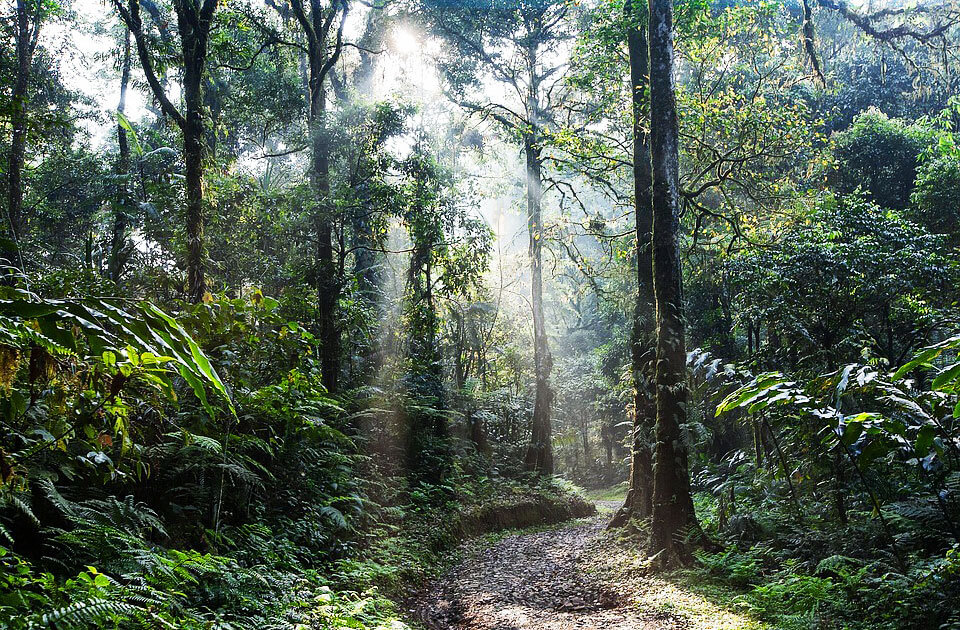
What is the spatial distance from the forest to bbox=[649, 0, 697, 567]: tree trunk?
0.04m

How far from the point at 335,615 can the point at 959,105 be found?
1501cm

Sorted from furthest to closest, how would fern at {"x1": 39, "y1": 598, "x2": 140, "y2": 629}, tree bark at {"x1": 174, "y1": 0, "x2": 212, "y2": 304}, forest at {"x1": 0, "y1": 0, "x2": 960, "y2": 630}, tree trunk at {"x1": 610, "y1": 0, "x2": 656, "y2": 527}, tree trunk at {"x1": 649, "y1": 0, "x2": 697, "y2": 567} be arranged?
1. tree trunk at {"x1": 610, "y1": 0, "x2": 656, "y2": 527}
2. tree bark at {"x1": 174, "y1": 0, "x2": 212, "y2": 304}
3. tree trunk at {"x1": 649, "y1": 0, "x2": 697, "y2": 567}
4. forest at {"x1": 0, "y1": 0, "x2": 960, "y2": 630}
5. fern at {"x1": 39, "y1": 598, "x2": 140, "y2": 629}

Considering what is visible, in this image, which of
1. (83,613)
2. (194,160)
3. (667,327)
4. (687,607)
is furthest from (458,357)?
(83,613)

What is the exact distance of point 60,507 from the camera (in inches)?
148

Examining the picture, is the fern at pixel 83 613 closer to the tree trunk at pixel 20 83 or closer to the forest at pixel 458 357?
the forest at pixel 458 357

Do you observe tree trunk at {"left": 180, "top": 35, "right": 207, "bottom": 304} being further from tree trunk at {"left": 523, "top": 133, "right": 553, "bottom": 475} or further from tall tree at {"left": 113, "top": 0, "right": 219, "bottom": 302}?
tree trunk at {"left": 523, "top": 133, "right": 553, "bottom": 475}

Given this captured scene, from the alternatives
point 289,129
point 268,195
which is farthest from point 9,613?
point 289,129

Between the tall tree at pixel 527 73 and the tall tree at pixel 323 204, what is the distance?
5.23 metres

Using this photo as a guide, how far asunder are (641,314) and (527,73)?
13306mm

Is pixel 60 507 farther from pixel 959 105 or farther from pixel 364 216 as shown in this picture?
pixel 959 105

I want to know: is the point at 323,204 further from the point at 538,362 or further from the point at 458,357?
the point at 458,357

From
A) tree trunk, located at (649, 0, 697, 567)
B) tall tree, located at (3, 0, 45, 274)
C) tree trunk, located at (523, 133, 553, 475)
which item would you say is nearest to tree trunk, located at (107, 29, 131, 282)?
tall tree, located at (3, 0, 45, 274)

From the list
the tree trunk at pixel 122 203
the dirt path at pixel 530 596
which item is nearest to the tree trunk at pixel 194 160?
the tree trunk at pixel 122 203

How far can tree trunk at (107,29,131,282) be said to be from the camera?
27.7ft
